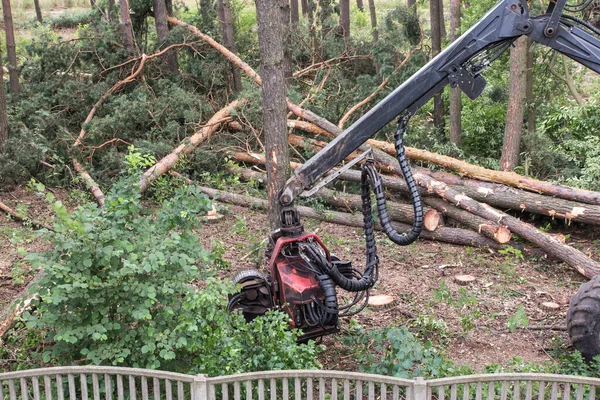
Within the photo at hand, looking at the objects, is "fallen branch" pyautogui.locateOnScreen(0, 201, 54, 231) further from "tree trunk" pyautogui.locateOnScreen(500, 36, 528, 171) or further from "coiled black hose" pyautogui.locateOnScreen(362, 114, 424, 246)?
"tree trunk" pyautogui.locateOnScreen(500, 36, 528, 171)

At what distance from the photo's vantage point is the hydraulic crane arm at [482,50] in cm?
608

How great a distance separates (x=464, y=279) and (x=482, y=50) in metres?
3.57

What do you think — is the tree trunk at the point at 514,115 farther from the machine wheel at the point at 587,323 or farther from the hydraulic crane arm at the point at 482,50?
the machine wheel at the point at 587,323

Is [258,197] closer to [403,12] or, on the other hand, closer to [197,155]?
[197,155]

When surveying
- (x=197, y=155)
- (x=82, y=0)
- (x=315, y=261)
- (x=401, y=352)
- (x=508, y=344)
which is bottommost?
(x=508, y=344)

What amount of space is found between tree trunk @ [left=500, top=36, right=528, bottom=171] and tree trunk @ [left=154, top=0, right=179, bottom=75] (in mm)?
7295

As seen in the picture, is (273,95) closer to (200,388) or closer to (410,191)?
(410,191)

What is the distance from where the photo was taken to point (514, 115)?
12.2 meters

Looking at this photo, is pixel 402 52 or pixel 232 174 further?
pixel 402 52

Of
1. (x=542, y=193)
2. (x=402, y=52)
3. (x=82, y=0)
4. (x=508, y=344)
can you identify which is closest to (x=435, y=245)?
(x=542, y=193)

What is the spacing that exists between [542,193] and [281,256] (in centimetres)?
557

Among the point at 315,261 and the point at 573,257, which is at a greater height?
the point at 315,261

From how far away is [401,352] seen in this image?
5719 millimetres

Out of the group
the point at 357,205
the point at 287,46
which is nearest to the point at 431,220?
the point at 357,205
